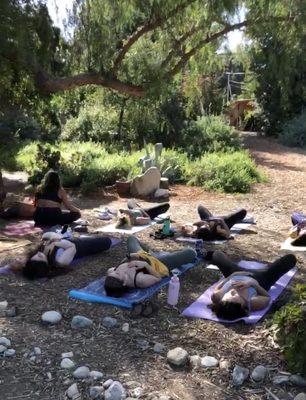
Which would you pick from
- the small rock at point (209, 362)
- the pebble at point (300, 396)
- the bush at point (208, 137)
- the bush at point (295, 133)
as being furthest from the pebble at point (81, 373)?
the bush at point (295, 133)

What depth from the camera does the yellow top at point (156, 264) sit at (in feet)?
14.8

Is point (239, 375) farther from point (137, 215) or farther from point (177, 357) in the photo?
point (137, 215)

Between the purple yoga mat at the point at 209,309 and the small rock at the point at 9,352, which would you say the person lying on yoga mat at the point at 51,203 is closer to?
the purple yoga mat at the point at 209,309

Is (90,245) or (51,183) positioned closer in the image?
(90,245)

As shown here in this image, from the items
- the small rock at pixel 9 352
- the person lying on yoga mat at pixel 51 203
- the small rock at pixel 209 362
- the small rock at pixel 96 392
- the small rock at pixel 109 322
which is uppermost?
the person lying on yoga mat at pixel 51 203

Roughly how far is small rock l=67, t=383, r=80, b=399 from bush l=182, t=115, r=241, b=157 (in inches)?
417

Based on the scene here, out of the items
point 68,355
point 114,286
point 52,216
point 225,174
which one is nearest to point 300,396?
point 68,355

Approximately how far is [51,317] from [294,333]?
173 cm

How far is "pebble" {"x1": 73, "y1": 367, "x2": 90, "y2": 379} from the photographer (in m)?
3.13

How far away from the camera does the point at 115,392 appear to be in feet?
9.62

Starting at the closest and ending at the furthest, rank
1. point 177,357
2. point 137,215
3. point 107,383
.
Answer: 1. point 107,383
2. point 177,357
3. point 137,215

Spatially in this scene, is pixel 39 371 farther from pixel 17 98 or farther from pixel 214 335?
pixel 17 98

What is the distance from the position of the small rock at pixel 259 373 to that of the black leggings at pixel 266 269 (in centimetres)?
113

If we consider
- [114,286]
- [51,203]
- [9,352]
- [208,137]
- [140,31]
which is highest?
[140,31]
